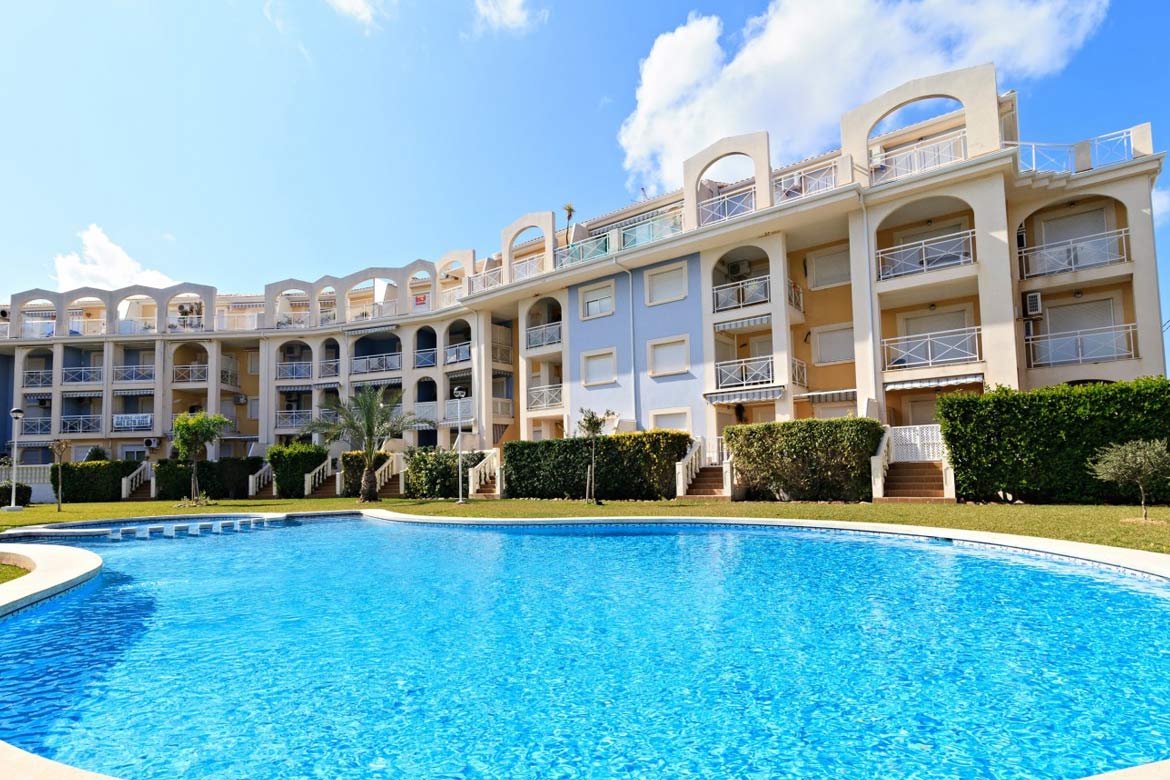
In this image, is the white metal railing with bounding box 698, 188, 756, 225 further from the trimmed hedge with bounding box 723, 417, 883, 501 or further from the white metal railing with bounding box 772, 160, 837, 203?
the trimmed hedge with bounding box 723, 417, 883, 501

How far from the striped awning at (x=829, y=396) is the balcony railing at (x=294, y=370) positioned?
28309 millimetres

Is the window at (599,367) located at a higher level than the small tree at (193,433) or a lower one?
higher

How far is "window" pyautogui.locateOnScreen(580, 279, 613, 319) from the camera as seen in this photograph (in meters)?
27.6

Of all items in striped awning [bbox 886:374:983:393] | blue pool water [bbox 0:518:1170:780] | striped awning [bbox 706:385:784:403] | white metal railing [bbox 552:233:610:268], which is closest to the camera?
blue pool water [bbox 0:518:1170:780]

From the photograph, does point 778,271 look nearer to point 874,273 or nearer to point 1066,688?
point 874,273

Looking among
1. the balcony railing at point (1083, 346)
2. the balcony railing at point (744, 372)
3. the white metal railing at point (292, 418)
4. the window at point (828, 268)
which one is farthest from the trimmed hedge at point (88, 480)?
the balcony railing at point (1083, 346)

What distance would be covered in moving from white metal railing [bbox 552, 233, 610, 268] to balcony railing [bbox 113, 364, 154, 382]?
26.4m

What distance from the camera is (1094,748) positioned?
13.3 ft

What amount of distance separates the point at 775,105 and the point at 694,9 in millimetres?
4842

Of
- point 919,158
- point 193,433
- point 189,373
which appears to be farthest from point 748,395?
point 189,373

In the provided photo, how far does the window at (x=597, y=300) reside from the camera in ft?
90.5

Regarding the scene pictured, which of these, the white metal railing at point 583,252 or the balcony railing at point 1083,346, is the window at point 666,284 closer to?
the white metal railing at point 583,252

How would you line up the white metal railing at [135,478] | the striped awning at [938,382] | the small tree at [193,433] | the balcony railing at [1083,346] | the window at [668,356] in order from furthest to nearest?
1. the white metal railing at [135,478]
2. the small tree at [193,433]
3. the window at [668,356]
4. the striped awning at [938,382]
5. the balcony railing at [1083,346]

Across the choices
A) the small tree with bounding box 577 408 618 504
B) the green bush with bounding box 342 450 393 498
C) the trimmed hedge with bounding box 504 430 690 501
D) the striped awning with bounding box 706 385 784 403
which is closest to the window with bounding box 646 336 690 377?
the striped awning with bounding box 706 385 784 403
